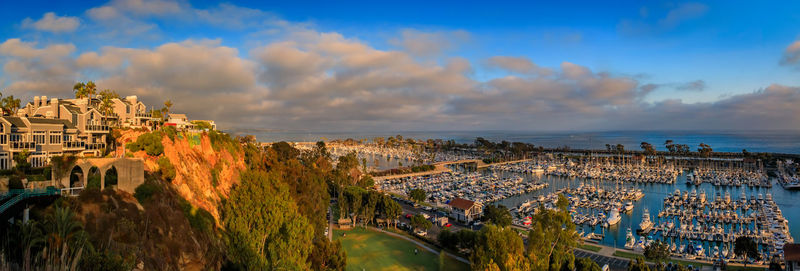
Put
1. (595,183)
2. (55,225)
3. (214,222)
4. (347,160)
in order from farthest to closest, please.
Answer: (595,183) < (347,160) < (214,222) < (55,225)

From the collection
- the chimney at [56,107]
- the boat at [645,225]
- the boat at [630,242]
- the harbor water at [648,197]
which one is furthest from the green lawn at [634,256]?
the chimney at [56,107]

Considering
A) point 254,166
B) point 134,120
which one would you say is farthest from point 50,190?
point 134,120

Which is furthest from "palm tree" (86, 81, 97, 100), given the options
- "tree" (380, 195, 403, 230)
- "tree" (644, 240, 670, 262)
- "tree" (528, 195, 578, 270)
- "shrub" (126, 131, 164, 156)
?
"tree" (644, 240, 670, 262)

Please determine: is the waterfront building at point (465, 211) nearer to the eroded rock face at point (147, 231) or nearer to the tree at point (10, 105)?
the eroded rock face at point (147, 231)

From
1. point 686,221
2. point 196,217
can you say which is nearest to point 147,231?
point 196,217

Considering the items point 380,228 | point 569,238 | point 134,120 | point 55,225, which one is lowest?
point 380,228

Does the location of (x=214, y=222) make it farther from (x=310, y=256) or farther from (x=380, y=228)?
(x=380, y=228)

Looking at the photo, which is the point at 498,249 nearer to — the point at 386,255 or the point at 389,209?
the point at 386,255

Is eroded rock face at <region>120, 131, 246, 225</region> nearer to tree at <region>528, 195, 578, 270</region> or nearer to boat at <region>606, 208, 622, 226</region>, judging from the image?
tree at <region>528, 195, 578, 270</region>

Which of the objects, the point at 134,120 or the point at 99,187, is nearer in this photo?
the point at 99,187
